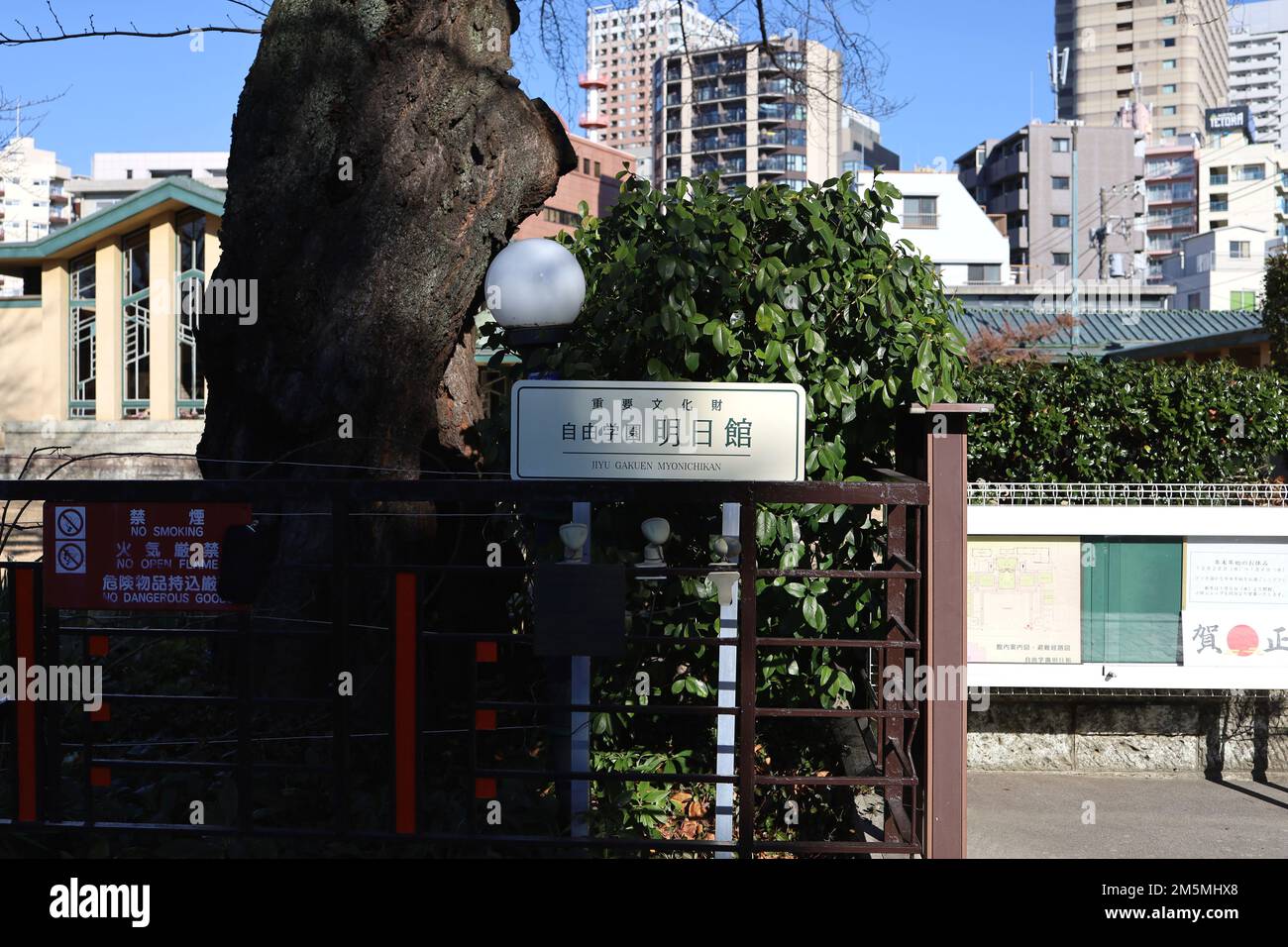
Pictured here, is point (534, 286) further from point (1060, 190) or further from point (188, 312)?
point (1060, 190)

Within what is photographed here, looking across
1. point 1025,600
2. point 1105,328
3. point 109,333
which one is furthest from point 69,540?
point 109,333

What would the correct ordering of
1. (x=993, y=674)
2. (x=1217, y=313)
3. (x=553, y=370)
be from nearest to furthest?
(x=553, y=370) → (x=993, y=674) → (x=1217, y=313)

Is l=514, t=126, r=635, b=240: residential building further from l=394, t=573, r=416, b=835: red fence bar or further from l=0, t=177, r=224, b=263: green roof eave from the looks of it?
l=394, t=573, r=416, b=835: red fence bar

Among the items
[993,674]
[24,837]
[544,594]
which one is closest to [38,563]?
[24,837]

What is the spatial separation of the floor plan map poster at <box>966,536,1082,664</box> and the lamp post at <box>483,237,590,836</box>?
10.2 ft

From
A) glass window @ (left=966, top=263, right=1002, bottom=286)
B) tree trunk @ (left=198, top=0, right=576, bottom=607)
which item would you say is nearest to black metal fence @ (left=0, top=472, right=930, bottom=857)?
tree trunk @ (left=198, top=0, right=576, bottom=607)

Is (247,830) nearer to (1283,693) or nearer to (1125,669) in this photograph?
(1125,669)

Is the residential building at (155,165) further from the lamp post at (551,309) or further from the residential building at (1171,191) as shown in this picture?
the lamp post at (551,309)

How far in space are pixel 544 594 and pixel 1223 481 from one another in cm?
598

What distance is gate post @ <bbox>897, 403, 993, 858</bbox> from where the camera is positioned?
5.00 meters

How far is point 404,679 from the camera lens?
16.2 feet

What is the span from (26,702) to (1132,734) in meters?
6.53

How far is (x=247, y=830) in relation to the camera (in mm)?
4992

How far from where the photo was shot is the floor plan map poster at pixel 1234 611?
7531 millimetres
